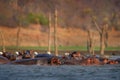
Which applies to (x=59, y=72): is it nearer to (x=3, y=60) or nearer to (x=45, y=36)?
(x=3, y=60)

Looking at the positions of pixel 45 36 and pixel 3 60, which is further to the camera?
pixel 45 36

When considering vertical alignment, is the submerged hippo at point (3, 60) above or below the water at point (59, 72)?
above

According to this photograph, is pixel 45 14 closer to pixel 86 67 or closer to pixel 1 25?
pixel 1 25

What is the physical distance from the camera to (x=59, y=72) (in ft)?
161

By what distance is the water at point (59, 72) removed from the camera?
4512cm

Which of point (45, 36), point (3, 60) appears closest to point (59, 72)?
point (3, 60)

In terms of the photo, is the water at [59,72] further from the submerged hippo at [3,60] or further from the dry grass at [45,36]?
the dry grass at [45,36]

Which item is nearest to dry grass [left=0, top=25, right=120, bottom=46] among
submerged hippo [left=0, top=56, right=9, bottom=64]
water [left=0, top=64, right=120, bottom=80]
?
submerged hippo [left=0, top=56, right=9, bottom=64]

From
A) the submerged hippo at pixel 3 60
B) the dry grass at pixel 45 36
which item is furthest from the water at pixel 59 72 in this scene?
the dry grass at pixel 45 36

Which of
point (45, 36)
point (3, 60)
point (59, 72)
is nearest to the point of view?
point (59, 72)

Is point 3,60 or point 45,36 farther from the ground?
point 45,36

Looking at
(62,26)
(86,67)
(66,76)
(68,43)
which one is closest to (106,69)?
(86,67)

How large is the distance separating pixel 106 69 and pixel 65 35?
6974 cm

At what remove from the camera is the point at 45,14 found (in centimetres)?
12962
